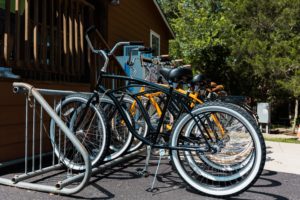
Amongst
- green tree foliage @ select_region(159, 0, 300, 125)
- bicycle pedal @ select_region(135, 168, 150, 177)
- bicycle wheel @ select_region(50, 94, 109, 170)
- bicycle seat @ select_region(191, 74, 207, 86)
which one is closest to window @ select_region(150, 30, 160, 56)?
green tree foliage @ select_region(159, 0, 300, 125)

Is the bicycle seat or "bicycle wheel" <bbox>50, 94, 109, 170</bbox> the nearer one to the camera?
"bicycle wheel" <bbox>50, 94, 109, 170</bbox>

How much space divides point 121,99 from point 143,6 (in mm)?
7455

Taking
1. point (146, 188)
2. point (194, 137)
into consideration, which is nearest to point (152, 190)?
point (146, 188)

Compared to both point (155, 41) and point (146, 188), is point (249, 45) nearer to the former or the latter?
point (155, 41)

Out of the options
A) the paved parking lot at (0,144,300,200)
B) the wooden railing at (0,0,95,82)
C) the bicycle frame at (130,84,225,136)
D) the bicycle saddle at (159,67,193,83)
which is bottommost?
the paved parking lot at (0,144,300,200)

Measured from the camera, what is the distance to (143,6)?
10.8 metres

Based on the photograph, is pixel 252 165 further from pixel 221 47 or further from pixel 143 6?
pixel 221 47

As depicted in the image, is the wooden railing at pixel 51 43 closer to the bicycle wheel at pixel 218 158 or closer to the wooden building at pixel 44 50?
the wooden building at pixel 44 50

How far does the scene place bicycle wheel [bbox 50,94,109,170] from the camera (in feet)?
11.5

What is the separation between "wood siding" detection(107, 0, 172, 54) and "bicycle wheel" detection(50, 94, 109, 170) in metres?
3.99

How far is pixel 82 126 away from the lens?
12.1ft

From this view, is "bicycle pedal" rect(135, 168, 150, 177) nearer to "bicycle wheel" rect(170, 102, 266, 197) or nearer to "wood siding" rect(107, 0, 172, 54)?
"bicycle wheel" rect(170, 102, 266, 197)

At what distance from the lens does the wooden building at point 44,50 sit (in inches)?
153

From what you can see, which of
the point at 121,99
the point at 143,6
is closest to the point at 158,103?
the point at 121,99
